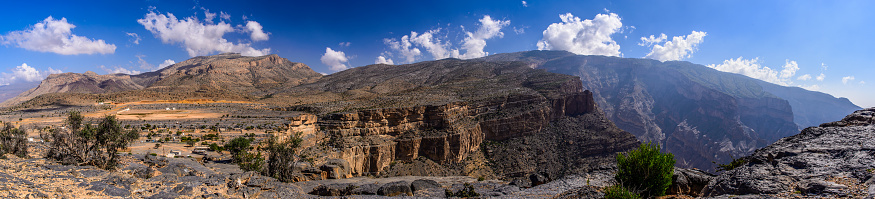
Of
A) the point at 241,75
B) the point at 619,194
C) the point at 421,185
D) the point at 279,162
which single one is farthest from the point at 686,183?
the point at 241,75

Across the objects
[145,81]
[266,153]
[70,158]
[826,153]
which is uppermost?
[145,81]

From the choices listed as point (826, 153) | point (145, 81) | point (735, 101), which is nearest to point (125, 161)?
point (826, 153)

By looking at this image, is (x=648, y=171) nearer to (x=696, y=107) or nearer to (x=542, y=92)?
(x=542, y=92)

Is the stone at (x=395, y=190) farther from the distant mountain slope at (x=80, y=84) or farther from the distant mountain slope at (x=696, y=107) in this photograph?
the distant mountain slope at (x=80, y=84)

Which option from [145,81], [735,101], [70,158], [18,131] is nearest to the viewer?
[70,158]

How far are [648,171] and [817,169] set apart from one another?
14.2ft

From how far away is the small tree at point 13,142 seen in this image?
1491 cm

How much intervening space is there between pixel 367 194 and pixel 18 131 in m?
18.7

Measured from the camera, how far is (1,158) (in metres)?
12.8

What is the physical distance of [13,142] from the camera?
15.7 metres

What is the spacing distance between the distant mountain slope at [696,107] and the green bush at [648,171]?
109 metres

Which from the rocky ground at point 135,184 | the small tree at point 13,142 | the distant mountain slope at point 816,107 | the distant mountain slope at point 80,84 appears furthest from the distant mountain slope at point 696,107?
the distant mountain slope at point 80,84

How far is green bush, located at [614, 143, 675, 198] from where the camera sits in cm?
1138

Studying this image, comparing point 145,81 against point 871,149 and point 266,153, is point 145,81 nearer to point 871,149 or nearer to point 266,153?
point 266,153
